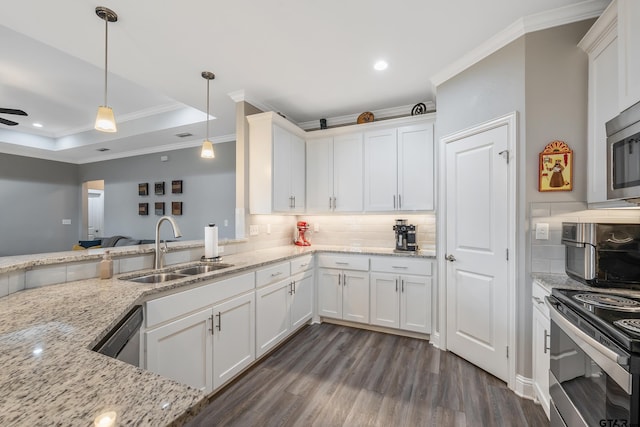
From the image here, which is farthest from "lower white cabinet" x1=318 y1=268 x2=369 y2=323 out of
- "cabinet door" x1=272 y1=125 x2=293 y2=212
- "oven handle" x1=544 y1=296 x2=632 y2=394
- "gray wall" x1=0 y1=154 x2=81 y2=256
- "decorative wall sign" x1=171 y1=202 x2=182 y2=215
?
"gray wall" x1=0 y1=154 x2=81 y2=256

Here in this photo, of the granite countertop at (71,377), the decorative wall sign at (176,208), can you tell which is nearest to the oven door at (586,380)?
the granite countertop at (71,377)

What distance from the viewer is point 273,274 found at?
2.59 meters

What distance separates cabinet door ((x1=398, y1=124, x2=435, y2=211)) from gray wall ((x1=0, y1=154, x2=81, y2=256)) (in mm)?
7481

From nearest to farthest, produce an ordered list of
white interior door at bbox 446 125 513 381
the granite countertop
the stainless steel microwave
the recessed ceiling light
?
1. the granite countertop
2. the stainless steel microwave
3. white interior door at bbox 446 125 513 381
4. the recessed ceiling light

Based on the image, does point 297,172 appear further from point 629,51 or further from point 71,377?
point 71,377

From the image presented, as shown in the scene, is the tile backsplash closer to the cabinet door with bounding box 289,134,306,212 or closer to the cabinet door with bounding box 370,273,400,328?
the cabinet door with bounding box 370,273,400,328

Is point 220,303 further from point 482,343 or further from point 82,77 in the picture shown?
point 82,77

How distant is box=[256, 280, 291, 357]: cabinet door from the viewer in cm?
240

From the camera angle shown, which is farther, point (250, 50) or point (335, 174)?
point (335, 174)

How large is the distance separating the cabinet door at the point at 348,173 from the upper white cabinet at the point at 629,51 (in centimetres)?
225

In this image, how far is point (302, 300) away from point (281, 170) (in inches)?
59.0

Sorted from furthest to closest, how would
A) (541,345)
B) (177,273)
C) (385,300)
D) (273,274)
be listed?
(385,300) < (273,274) < (177,273) < (541,345)

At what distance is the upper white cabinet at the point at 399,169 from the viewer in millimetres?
3096

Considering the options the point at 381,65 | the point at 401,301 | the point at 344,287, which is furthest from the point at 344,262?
the point at 381,65
